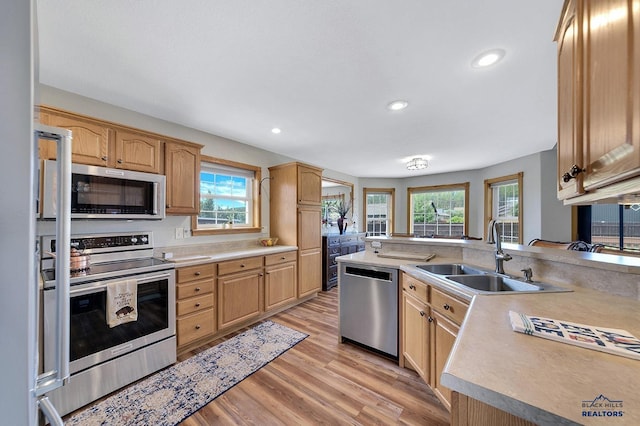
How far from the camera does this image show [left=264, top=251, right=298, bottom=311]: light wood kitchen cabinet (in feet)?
10.3

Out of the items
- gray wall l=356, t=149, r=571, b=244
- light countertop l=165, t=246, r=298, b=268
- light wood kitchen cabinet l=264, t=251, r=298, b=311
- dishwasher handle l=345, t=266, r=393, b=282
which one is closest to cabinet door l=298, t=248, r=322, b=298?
light wood kitchen cabinet l=264, t=251, r=298, b=311

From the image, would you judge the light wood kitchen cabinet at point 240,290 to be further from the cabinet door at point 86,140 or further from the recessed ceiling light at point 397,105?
the recessed ceiling light at point 397,105

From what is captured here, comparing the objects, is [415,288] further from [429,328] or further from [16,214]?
[16,214]

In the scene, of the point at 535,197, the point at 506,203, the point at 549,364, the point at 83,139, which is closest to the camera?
the point at 549,364

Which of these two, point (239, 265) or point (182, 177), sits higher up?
point (182, 177)

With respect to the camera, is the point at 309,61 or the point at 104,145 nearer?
the point at 309,61

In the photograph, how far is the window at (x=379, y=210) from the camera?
6.60 m

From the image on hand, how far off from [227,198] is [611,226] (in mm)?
5495

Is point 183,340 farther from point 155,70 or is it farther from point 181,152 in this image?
point 155,70

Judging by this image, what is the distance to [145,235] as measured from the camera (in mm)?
2475

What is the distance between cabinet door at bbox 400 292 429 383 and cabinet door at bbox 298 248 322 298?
1.83 m

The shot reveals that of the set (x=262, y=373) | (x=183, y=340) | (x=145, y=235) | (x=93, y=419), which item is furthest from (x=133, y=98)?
(x=262, y=373)

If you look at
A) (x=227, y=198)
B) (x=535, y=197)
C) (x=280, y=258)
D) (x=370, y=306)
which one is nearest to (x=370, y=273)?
(x=370, y=306)

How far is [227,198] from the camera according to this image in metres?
3.46
